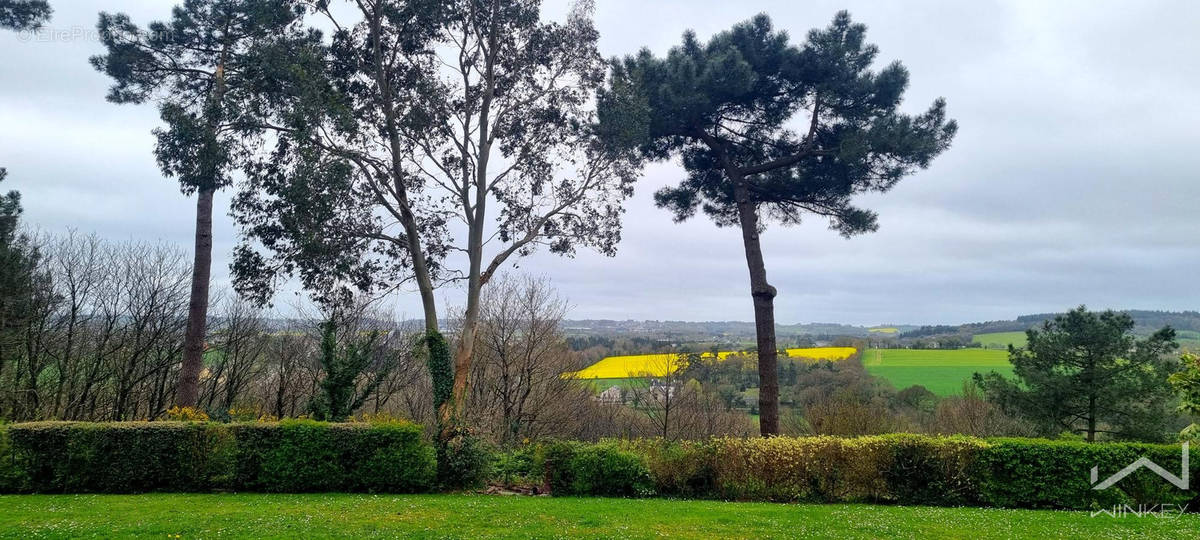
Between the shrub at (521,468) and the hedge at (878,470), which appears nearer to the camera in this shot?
the hedge at (878,470)

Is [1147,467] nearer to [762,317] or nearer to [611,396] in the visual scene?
[762,317]

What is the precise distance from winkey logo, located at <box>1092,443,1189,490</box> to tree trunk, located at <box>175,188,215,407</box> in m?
18.0

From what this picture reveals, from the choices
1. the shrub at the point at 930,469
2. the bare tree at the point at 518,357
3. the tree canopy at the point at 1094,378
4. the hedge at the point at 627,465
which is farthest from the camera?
the bare tree at the point at 518,357

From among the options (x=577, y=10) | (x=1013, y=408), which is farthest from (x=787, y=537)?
(x=1013, y=408)

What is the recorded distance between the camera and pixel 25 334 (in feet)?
63.3

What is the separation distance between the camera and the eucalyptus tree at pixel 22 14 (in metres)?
13.1

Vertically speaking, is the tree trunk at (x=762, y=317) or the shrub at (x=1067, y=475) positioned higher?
the tree trunk at (x=762, y=317)

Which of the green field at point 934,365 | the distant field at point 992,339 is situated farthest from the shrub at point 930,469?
the distant field at point 992,339

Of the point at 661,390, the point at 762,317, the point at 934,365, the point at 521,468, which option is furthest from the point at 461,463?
the point at 934,365

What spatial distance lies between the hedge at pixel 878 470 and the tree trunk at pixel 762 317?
273 cm

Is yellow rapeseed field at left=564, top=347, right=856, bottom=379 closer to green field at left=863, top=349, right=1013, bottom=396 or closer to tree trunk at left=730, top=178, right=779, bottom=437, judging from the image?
green field at left=863, top=349, right=1013, bottom=396

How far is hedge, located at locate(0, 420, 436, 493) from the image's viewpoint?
10.9 m

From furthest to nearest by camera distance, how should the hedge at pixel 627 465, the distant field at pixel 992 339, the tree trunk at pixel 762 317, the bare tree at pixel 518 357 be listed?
the distant field at pixel 992 339
the bare tree at pixel 518 357
the tree trunk at pixel 762 317
the hedge at pixel 627 465

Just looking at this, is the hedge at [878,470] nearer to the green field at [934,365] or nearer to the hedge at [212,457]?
the hedge at [212,457]
